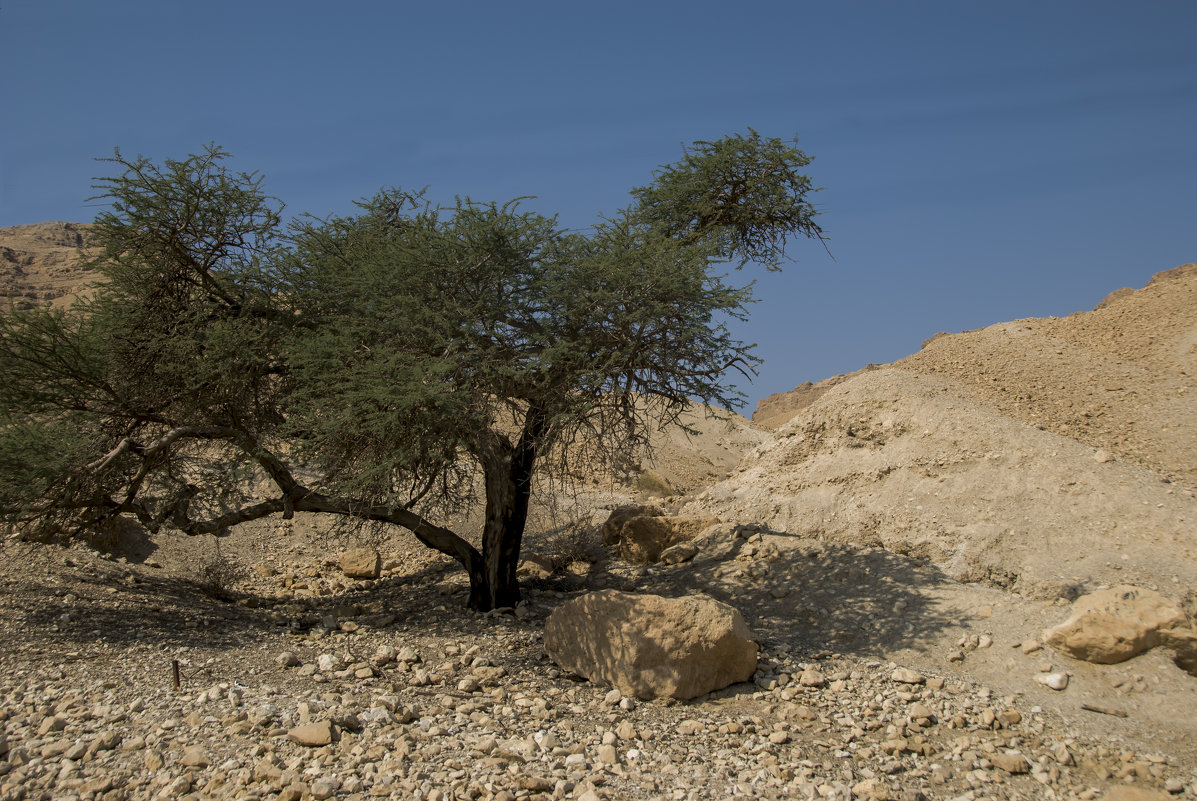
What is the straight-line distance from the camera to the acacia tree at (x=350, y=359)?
29.7 feet

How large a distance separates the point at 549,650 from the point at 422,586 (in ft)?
14.5

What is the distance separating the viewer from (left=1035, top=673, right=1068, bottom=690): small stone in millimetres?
7688

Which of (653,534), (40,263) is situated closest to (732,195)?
(653,534)

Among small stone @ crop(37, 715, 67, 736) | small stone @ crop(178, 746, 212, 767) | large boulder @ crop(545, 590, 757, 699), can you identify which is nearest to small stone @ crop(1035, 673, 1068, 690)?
large boulder @ crop(545, 590, 757, 699)

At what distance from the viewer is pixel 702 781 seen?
604cm

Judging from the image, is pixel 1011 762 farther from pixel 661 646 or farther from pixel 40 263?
pixel 40 263

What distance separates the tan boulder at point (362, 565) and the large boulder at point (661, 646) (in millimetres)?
6082

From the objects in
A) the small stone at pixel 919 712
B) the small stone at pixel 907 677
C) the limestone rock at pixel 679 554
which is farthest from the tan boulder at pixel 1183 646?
the limestone rock at pixel 679 554

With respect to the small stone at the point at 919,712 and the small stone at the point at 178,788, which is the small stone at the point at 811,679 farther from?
the small stone at the point at 178,788

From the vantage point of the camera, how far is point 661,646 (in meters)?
7.75

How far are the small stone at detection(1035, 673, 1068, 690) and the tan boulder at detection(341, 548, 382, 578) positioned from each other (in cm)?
998

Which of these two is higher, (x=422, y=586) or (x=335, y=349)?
(x=335, y=349)

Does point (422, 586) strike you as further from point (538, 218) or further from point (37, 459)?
point (538, 218)

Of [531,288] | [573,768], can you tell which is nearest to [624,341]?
[531,288]
